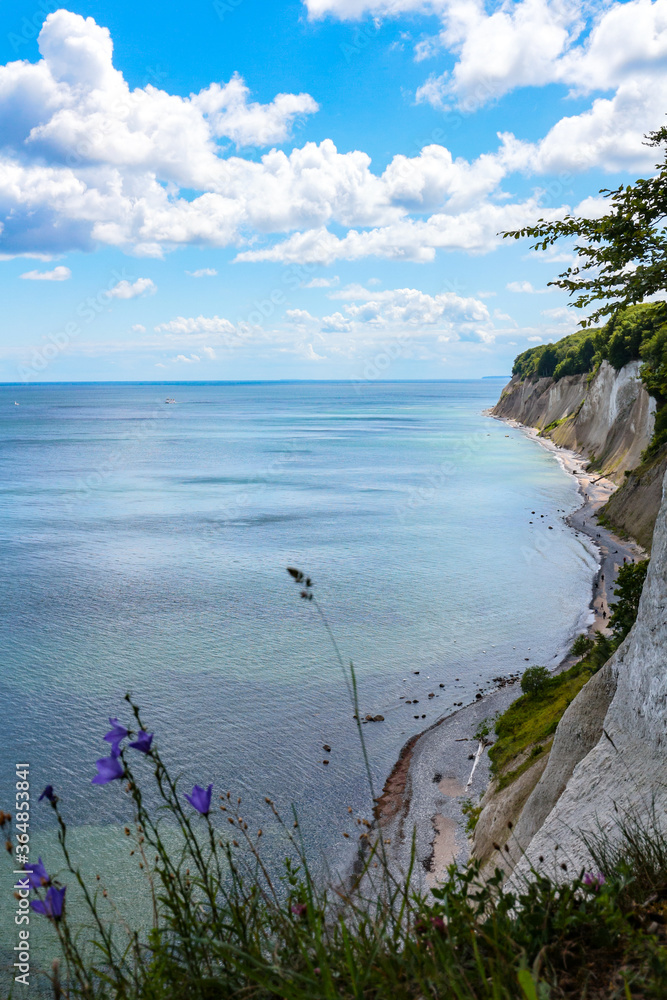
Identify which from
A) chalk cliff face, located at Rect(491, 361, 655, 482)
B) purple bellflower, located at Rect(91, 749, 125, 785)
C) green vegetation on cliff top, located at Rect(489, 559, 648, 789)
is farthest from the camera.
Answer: chalk cliff face, located at Rect(491, 361, 655, 482)

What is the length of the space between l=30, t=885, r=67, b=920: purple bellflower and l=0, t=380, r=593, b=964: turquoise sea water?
14.0 meters

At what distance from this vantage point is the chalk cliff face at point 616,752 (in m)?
10.3

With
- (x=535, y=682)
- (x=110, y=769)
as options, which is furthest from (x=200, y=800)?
(x=535, y=682)

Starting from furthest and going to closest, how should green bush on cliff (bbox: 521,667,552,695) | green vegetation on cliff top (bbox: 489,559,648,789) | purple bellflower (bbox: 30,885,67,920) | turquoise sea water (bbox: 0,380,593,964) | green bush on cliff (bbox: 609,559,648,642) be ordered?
green bush on cliff (bbox: 521,667,552,695)
turquoise sea water (bbox: 0,380,593,964)
green bush on cliff (bbox: 609,559,648,642)
green vegetation on cliff top (bbox: 489,559,648,789)
purple bellflower (bbox: 30,885,67,920)

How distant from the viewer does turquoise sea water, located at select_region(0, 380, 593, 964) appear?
20094 millimetres

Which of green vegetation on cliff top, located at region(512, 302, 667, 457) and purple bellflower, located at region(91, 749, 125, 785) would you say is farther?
green vegetation on cliff top, located at region(512, 302, 667, 457)

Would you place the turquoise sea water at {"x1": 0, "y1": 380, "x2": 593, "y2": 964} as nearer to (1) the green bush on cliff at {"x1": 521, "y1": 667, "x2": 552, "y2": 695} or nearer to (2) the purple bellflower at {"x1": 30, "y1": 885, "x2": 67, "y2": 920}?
(1) the green bush on cliff at {"x1": 521, "y1": 667, "x2": 552, "y2": 695}

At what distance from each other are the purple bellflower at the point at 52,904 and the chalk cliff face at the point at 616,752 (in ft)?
25.5

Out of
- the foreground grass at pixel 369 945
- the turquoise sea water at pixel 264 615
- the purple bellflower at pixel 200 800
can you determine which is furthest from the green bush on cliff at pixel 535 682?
the purple bellflower at pixel 200 800

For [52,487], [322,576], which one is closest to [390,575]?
[322,576]

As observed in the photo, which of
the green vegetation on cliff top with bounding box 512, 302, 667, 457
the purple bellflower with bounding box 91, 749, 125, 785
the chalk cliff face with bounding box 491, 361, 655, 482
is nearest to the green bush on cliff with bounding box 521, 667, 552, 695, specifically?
the green vegetation on cliff top with bounding box 512, 302, 667, 457

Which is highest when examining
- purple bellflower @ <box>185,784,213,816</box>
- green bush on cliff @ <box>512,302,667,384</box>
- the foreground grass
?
green bush on cliff @ <box>512,302,667,384</box>

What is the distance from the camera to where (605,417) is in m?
67.6

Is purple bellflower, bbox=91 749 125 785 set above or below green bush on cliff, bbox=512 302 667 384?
below
